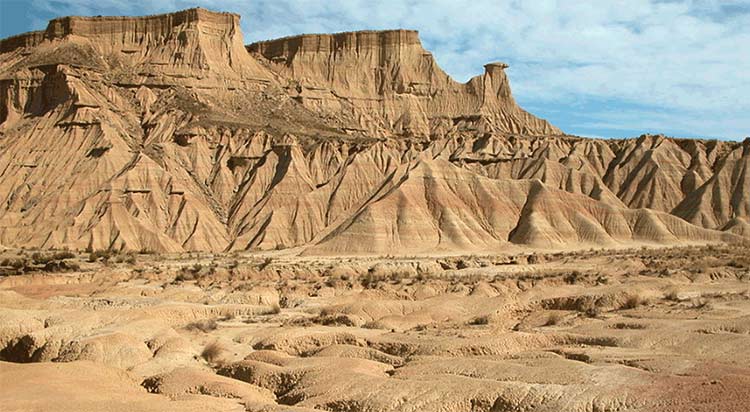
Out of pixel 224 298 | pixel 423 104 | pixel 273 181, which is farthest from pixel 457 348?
pixel 423 104

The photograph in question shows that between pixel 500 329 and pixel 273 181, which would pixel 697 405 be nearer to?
pixel 500 329

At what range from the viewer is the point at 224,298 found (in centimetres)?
2995

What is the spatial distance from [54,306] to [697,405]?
2198cm

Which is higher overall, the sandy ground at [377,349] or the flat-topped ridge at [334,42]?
the flat-topped ridge at [334,42]

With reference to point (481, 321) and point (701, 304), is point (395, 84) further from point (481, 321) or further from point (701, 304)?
point (481, 321)

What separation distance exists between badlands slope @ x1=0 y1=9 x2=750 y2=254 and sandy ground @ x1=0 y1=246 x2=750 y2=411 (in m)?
33.4

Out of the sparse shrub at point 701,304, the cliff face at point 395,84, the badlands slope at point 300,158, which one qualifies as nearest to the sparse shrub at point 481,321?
the sparse shrub at point 701,304

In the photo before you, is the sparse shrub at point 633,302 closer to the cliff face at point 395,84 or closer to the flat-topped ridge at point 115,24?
the cliff face at point 395,84

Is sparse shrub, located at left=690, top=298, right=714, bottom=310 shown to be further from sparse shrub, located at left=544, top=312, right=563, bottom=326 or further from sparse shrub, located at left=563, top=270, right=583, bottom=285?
sparse shrub, located at left=563, top=270, right=583, bottom=285

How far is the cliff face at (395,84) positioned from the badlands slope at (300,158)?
1.00 ft

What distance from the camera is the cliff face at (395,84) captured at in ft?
379

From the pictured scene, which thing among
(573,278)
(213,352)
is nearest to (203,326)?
(213,352)

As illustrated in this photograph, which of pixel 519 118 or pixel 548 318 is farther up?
pixel 519 118

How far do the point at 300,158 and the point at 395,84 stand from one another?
40257 millimetres
